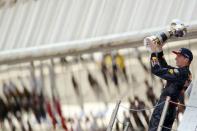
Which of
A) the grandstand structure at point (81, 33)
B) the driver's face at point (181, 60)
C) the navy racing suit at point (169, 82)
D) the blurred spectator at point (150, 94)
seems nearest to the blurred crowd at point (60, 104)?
the blurred spectator at point (150, 94)

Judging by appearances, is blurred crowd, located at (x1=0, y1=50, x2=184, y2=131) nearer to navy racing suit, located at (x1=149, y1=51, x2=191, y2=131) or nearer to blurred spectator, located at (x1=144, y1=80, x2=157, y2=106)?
blurred spectator, located at (x1=144, y1=80, x2=157, y2=106)

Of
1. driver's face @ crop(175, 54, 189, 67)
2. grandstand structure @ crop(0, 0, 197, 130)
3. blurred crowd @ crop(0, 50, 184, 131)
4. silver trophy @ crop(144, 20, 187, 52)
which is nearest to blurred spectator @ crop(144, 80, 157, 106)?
blurred crowd @ crop(0, 50, 184, 131)

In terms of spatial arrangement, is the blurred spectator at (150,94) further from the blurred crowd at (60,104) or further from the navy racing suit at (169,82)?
the navy racing suit at (169,82)

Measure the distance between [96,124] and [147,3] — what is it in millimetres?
2451

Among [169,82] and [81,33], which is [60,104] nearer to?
[81,33]

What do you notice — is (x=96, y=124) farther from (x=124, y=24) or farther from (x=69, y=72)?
(x=124, y=24)

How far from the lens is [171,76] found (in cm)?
723

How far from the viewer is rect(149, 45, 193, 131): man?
7.13m

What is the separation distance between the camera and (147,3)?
37.2ft

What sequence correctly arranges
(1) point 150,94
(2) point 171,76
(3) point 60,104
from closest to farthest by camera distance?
(2) point 171,76 < (1) point 150,94 < (3) point 60,104

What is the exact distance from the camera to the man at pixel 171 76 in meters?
7.13

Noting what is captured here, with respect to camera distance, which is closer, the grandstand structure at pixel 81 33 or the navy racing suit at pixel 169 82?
the navy racing suit at pixel 169 82

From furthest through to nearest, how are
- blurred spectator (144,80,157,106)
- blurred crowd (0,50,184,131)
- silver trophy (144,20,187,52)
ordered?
blurred crowd (0,50,184,131) < blurred spectator (144,80,157,106) < silver trophy (144,20,187,52)

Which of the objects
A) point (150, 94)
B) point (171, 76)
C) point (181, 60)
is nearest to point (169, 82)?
point (171, 76)
